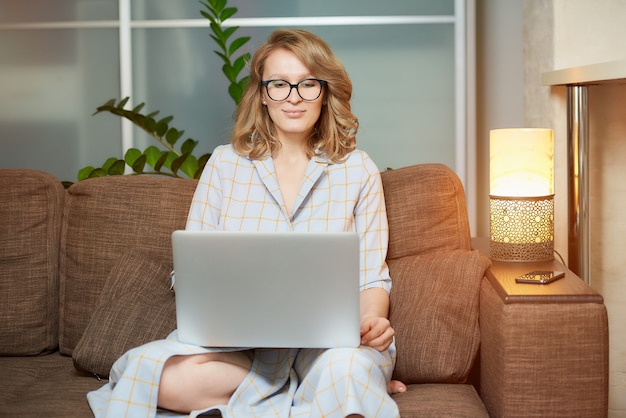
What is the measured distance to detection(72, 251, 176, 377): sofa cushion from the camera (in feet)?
7.30

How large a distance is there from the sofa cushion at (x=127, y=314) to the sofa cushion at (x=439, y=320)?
1.92 feet

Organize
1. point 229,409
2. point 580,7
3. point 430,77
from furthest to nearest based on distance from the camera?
point 430,77, point 580,7, point 229,409

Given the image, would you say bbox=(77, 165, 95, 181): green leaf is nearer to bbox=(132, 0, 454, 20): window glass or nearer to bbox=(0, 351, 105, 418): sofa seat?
bbox=(0, 351, 105, 418): sofa seat

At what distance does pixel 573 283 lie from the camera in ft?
6.68

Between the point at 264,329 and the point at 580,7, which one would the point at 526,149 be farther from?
the point at 264,329

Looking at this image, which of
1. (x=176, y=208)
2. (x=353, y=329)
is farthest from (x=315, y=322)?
(x=176, y=208)

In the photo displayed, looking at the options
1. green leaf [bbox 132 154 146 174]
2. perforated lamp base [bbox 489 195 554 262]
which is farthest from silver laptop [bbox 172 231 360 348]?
A: green leaf [bbox 132 154 146 174]

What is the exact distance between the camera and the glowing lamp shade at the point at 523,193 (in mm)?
2369

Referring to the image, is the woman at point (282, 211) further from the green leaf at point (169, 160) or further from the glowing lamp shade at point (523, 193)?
the green leaf at point (169, 160)

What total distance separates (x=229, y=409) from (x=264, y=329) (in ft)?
0.85

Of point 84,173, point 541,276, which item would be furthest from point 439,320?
point 84,173

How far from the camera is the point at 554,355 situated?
1892mm

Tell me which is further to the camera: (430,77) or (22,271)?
(430,77)

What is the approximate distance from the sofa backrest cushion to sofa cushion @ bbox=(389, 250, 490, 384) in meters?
0.66
